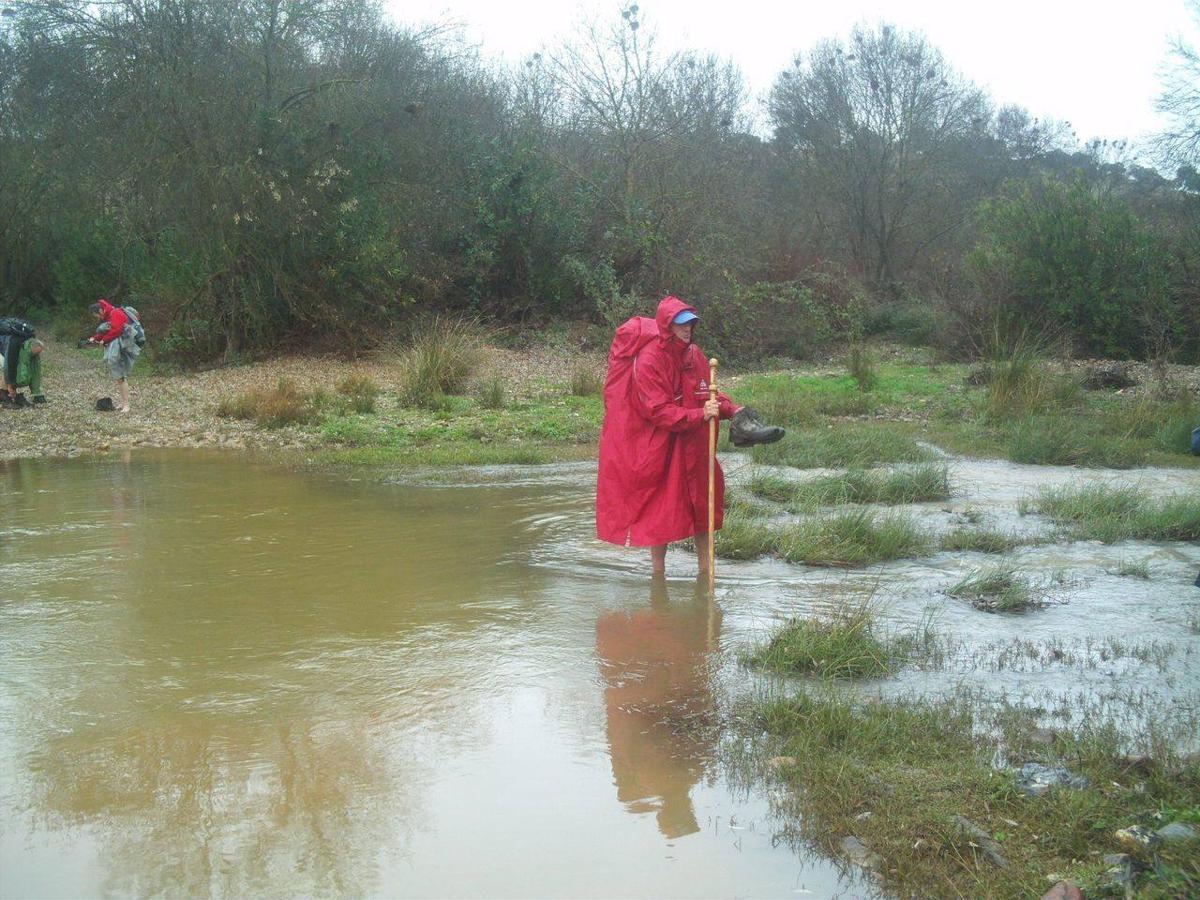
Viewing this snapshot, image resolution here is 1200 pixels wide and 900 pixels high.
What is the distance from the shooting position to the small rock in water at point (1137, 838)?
3.52 metres

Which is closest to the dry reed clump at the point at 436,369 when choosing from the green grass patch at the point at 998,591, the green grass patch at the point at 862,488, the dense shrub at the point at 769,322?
the dense shrub at the point at 769,322

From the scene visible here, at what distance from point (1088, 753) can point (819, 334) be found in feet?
64.6

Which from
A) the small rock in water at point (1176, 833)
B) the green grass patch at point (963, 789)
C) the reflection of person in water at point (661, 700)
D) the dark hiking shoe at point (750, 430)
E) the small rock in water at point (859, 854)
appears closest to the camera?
the small rock in water at point (1176, 833)

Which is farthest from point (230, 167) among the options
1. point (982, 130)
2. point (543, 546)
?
point (982, 130)

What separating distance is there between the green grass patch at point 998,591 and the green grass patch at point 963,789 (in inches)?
66.7

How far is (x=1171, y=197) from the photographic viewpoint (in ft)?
67.1

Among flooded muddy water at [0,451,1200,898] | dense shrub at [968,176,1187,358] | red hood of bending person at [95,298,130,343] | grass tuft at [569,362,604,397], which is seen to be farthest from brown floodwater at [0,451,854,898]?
dense shrub at [968,176,1187,358]

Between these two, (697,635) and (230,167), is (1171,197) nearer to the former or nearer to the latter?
(230,167)

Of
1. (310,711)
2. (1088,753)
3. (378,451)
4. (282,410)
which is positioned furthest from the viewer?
(282,410)

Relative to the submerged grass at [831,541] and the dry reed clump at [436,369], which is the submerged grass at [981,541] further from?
the dry reed clump at [436,369]

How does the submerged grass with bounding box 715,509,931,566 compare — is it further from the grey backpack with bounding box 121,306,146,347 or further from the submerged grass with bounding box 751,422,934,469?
the grey backpack with bounding box 121,306,146,347

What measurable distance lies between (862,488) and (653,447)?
11.6 ft

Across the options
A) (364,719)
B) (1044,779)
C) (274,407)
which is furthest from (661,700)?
(274,407)

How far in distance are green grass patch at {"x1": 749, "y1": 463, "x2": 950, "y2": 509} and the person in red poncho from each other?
272 cm
